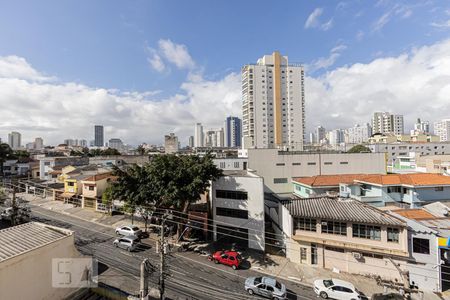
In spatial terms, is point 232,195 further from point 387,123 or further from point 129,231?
point 387,123

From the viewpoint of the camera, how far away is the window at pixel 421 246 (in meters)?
18.8

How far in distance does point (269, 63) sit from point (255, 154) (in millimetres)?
64662

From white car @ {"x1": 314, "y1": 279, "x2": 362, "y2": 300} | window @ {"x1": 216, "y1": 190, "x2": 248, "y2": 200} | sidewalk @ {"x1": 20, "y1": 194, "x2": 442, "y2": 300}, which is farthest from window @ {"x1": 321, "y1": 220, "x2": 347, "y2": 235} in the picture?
window @ {"x1": 216, "y1": 190, "x2": 248, "y2": 200}

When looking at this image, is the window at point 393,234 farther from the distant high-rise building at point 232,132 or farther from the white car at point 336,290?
the distant high-rise building at point 232,132

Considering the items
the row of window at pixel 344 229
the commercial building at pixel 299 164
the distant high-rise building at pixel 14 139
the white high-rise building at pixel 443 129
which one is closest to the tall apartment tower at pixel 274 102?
the commercial building at pixel 299 164

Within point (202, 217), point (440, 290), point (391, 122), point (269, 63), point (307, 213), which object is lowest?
point (440, 290)

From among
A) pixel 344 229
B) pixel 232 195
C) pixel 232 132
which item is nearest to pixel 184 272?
pixel 232 195

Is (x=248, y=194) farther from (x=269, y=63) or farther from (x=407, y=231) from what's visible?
(x=269, y=63)

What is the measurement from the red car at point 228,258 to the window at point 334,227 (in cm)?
857

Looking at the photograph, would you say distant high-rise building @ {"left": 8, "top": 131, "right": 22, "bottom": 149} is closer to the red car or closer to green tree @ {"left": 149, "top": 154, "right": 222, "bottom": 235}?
green tree @ {"left": 149, "top": 154, "right": 222, "bottom": 235}

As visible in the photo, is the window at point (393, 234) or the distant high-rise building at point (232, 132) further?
the distant high-rise building at point (232, 132)

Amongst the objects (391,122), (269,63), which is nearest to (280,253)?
(269,63)

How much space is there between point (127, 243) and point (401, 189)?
33315mm

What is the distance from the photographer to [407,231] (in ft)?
63.0
